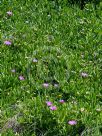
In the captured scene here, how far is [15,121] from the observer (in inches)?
168

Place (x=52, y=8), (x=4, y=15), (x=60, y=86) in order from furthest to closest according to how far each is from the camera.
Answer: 1. (x=52, y=8)
2. (x=4, y=15)
3. (x=60, y=86)

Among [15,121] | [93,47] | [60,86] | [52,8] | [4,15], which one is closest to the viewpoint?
[15,121]

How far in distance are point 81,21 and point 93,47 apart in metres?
0.82

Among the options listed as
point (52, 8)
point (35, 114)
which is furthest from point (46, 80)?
point (52, 8)

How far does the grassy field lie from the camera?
428 centimetres

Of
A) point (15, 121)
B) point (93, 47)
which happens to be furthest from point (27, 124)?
point (93, 47)

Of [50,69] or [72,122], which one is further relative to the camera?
[50,69]

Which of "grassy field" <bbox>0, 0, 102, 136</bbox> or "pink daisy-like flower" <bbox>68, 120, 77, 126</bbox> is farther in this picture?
"grassy field" <bbox>0, 0, 102, 136</bbox>

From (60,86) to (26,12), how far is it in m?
2.21

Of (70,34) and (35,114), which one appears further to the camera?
(70,34)

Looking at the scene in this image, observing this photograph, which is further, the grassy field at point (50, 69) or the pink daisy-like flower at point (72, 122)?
the grassy field at point (50, 69)

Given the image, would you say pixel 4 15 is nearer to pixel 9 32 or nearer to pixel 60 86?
pixel 9 32

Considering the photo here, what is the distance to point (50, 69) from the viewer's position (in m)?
5.38

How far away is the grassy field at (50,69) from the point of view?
4277mm
